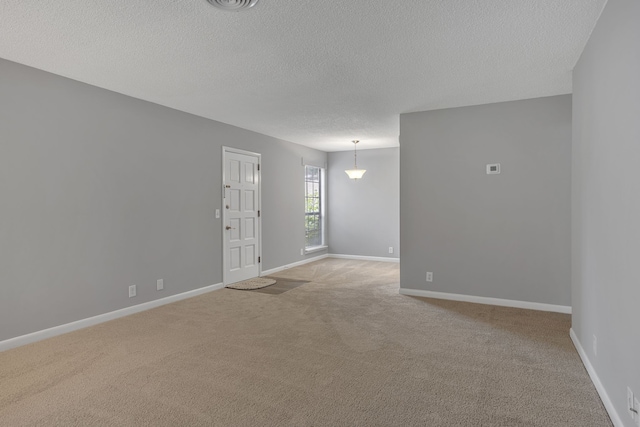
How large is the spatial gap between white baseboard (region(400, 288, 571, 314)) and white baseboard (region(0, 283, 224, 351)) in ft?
9.78

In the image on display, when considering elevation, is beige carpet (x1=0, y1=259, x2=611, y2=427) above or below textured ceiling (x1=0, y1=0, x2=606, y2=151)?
below

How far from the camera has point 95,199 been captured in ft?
12.8

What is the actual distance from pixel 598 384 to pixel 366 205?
599 centimetres

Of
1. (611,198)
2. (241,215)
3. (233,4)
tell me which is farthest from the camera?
(241,215)

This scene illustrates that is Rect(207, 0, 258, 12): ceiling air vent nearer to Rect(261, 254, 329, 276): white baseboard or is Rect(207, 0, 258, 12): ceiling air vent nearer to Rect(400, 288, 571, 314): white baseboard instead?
Rect(400, 288, 571, 314): white baseboard

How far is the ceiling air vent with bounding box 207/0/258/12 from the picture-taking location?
88.8 inches

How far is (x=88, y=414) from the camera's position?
87.4 inches

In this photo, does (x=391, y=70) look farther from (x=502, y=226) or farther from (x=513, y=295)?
(x=513, y=295)

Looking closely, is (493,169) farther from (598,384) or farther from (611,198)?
(598,384)

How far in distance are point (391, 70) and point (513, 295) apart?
120 inches

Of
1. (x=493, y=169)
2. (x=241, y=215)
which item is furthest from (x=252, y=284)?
(x=493, y=169)

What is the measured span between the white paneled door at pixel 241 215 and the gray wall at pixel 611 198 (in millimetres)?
4403

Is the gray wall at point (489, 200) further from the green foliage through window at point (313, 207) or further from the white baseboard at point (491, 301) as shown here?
the green foliage through window at point (313, 207)

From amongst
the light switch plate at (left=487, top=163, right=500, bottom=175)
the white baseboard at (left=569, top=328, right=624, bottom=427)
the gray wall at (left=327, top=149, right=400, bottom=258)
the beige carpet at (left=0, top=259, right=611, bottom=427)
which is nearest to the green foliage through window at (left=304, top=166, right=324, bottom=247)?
the gray wall at (left=327, top=149, right=400, bottom=258)
